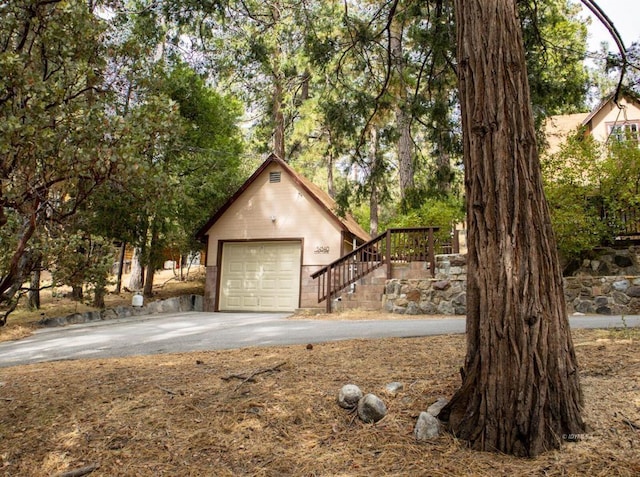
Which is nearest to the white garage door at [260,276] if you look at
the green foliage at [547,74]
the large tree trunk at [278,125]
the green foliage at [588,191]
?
the large tree trunk at [278,125]

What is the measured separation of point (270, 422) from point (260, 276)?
39.0 ft

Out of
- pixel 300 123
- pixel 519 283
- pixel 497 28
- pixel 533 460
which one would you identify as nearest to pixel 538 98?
pixel 497 28

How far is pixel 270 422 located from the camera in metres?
2.64

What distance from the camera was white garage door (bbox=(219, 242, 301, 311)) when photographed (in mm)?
13984

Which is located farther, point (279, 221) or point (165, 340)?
point (279, 221)

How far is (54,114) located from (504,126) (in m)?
4.13

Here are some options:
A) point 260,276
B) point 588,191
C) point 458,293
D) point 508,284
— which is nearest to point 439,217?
point 458,293

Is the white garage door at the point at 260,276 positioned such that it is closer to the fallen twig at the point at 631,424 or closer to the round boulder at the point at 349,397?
the round boulder at the point at 349,397

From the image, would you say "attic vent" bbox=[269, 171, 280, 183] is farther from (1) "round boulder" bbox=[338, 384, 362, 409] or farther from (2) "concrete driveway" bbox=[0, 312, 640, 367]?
(1) "round boulder" bbox=[338, 384, 362, 409]

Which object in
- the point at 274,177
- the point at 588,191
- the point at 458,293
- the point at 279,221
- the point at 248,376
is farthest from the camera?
the point at 274,177

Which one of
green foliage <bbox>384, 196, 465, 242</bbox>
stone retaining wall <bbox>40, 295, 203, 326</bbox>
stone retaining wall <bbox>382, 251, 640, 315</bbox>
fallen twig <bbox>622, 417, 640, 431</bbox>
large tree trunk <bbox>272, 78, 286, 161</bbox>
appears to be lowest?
stone retaining wall <bbox>40, 295, 203, 326</bbox>

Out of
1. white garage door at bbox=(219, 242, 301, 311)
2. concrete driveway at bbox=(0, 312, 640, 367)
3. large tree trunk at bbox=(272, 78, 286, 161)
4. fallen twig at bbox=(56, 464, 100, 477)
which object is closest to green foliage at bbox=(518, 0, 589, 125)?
concrete driveway at bbox=(0, 312, 640, 367)

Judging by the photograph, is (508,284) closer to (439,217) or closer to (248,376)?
(248,376)

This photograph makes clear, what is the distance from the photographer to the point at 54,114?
429 centimetres
